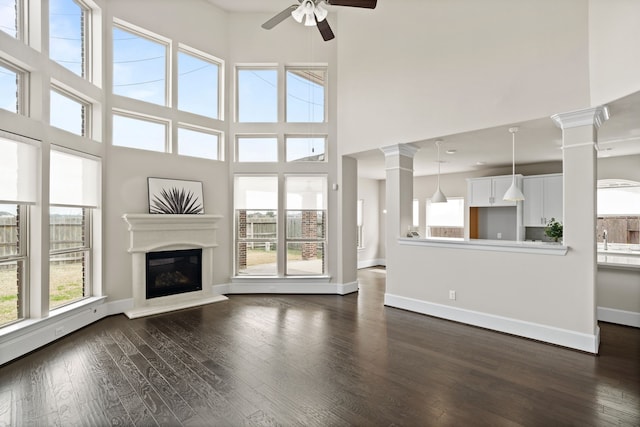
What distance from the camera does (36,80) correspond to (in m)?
3.56

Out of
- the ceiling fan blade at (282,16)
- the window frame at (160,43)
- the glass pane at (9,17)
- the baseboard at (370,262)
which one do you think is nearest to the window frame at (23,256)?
the glass pane at (9,17)

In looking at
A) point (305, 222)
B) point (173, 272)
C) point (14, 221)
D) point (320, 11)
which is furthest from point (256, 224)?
point (320, 11)

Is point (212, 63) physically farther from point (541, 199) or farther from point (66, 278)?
point (541, 199)

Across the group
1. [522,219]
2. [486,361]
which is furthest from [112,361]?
[522,219]

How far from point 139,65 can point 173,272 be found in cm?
337

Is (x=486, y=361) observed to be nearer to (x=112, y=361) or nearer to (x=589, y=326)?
(x=589, y=326)

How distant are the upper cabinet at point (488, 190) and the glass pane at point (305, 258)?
12.6 feet

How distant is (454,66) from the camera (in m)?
4.38

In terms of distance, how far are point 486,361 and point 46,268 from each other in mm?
4875

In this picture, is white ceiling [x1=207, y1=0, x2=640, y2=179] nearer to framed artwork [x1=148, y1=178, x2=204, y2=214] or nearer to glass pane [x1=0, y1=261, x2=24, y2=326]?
framed artwork [x1=148, y1=178, x2=204, y2=214]

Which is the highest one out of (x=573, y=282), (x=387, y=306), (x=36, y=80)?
(x=36, y=80)

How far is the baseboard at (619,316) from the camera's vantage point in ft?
13.8

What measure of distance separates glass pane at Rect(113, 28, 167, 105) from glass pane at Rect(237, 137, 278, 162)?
4.93ft

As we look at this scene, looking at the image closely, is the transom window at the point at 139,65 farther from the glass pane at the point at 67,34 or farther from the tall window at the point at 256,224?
the tall window at the point at 256,224
